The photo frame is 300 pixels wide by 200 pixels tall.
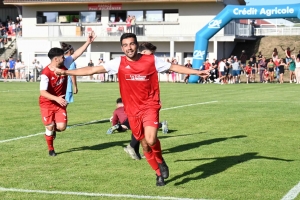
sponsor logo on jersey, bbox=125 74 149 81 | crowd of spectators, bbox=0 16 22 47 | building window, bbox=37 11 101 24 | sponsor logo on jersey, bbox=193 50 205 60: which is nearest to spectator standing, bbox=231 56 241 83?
sponsor logo on jersey, bbox=193 50 205 60

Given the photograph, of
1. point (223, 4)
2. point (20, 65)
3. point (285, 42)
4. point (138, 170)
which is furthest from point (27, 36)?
point (138, 170)

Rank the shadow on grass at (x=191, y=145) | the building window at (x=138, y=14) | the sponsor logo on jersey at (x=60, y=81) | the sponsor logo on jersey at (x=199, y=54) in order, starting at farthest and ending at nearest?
the building window at (x=138, y=14) → the sponsor logo on jersey at (x=199, y=54) → the shadow on grass at (x=191, y=145) → the sponsor logo on jersey at (x=60, y=81)

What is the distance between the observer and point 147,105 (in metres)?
7.68

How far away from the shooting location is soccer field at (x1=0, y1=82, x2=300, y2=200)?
24.4 ft

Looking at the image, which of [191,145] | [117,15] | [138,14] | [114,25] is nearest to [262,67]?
[138,14]

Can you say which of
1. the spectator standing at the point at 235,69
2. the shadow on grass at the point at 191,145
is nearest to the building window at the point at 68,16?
the spectator standing at the point at 235,69

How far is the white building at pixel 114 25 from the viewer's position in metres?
49.8

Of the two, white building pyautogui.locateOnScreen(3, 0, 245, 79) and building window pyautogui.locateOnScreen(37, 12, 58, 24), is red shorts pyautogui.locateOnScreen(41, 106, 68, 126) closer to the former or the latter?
white building pyautogui.locateOnScreen(3, 0, 245, 79)

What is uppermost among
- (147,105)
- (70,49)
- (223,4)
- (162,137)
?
(223,4)

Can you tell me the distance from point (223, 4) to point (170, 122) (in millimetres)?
36778

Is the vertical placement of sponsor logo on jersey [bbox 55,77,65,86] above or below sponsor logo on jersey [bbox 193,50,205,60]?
below

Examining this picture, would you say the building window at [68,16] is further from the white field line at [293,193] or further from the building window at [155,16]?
the white field line at [293,193]

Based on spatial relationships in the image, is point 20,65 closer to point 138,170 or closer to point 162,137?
point 162,137

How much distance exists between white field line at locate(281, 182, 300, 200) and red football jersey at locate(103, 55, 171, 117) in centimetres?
189
